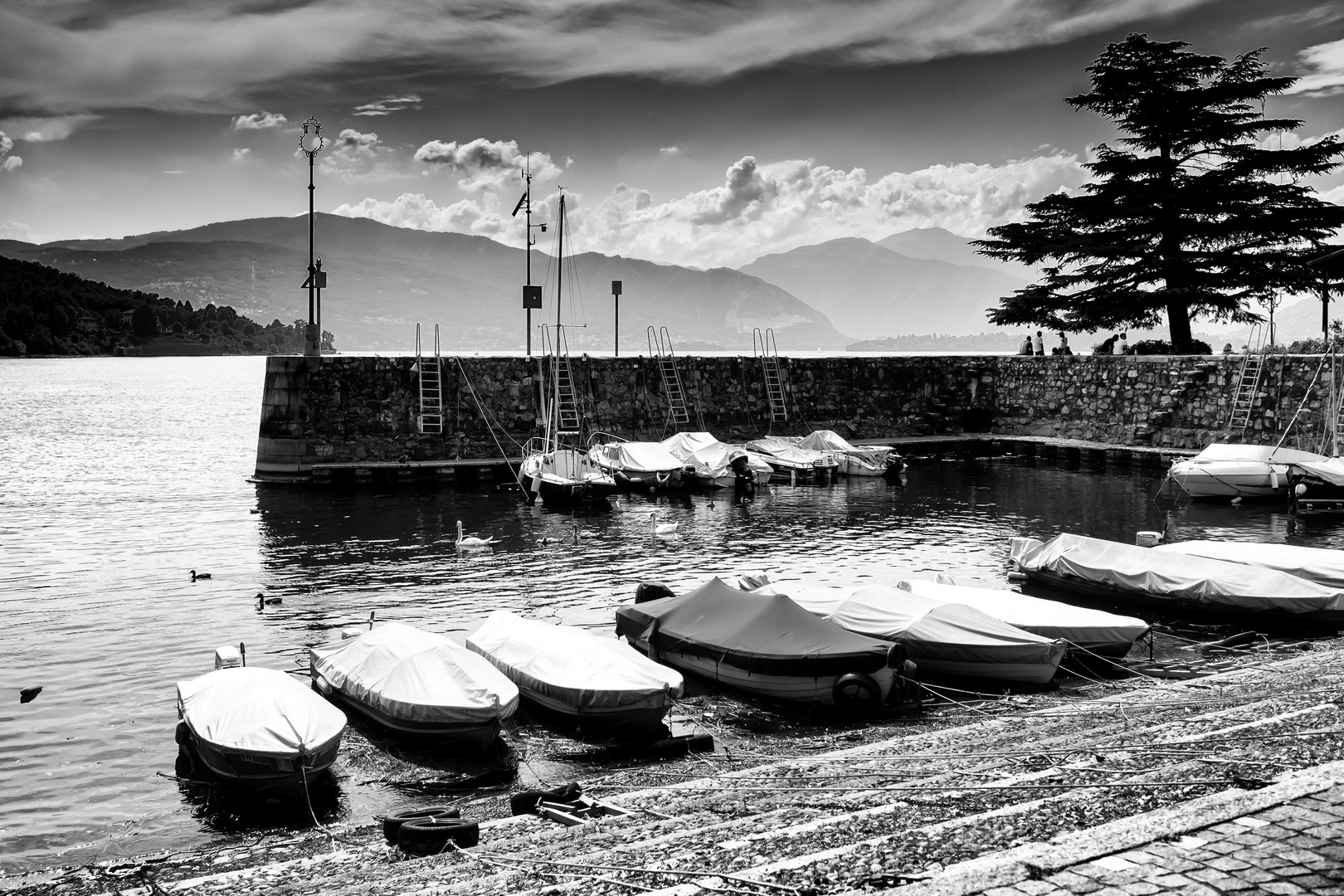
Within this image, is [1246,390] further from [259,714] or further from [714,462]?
[259,714]

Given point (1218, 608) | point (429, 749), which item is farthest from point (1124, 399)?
point (429, 749)

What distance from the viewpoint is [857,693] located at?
1783cm

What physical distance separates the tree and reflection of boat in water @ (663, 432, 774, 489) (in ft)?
69.9

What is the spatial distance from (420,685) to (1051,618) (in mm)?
11760

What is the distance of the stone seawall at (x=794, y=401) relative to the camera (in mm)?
47500

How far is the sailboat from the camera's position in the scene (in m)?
42.2

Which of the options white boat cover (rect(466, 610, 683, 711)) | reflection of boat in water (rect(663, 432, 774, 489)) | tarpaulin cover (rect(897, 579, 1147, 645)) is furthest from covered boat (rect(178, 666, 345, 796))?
reflection of boat in water (rect(663, 432, 774, 489))

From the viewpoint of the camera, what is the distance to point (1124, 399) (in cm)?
5450

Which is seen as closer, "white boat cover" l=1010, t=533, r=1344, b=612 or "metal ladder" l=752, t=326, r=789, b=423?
"white boat cover" l=1010, t=533, r=1344, b=612

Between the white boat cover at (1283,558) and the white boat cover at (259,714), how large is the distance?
19028 mm

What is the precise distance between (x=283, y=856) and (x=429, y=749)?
157 inches

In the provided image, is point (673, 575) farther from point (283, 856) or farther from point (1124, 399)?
point (1124, 399)

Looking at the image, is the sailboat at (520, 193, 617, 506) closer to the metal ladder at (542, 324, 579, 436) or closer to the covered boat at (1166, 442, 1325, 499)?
the metal ladder at (542, 324, 579, 436)

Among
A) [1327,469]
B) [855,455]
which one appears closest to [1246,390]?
[1327,469]
